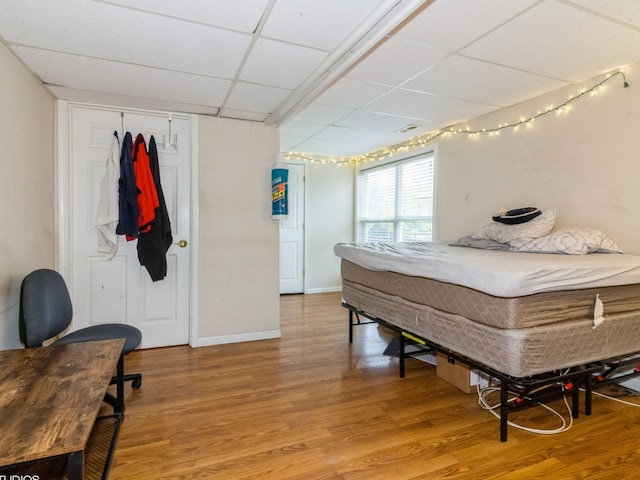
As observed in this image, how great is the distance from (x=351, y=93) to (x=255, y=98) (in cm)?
78

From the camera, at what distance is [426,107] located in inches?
126

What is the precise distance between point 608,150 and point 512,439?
2085 mm

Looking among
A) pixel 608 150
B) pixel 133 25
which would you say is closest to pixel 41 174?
pixel 133 25

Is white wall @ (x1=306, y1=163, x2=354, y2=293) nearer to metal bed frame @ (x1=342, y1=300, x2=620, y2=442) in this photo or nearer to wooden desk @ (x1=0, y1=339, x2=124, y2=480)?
metal bed frame @ (x1=342, y1=300, x2=620, y2=442)

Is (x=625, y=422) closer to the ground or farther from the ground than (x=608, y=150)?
closer to the ground

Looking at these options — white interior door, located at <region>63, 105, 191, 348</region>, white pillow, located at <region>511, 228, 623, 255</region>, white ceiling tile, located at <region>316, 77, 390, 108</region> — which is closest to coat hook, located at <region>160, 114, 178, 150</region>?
white interior door, located at <region>63, 105, 191, 348</region>

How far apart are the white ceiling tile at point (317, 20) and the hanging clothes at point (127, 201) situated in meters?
1.73

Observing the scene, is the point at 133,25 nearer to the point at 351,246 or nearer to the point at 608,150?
the point at 351,246

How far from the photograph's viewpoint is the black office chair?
6.35 feet

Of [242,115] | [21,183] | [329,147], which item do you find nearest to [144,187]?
[21,183]

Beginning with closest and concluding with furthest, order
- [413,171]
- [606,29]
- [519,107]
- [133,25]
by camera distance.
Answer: [133,25]
[606,29]
[519,107]
[413,171]

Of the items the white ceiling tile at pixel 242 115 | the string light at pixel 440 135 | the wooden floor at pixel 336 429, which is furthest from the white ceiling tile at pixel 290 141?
the wooden floor at pixel 336 429

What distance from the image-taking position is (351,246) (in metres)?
3.10

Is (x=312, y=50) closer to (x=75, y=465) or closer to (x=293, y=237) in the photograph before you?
(x=75, y=465)
